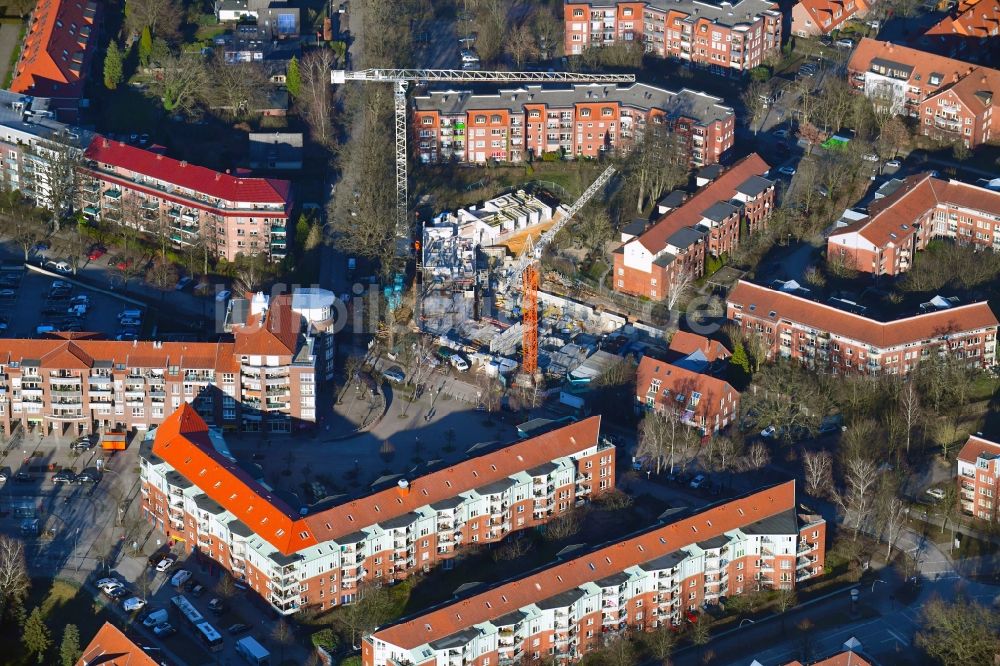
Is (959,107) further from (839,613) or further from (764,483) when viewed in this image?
(839,613)

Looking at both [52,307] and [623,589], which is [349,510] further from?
[52,307]

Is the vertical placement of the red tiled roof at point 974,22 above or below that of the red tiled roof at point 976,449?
above

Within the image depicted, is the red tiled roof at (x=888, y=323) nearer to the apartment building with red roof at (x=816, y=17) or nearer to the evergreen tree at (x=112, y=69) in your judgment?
the apartment building with red roof at (x=816, y=17)

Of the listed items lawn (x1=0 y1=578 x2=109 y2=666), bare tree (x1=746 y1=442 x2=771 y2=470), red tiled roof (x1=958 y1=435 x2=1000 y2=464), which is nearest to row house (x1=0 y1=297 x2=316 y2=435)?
lawn (x1=0 y1=578 x2=109 y2=666)

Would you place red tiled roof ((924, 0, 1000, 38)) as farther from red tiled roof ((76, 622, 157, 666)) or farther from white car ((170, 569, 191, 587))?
red tiled roof ((76, 622, 157, 666))

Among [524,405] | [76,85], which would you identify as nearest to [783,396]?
[524,405]

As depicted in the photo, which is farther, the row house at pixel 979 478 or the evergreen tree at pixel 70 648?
the row house at pixel 979 478

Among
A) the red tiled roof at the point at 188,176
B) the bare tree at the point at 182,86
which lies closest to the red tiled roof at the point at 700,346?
the red tiled roof at the point at 188,176
